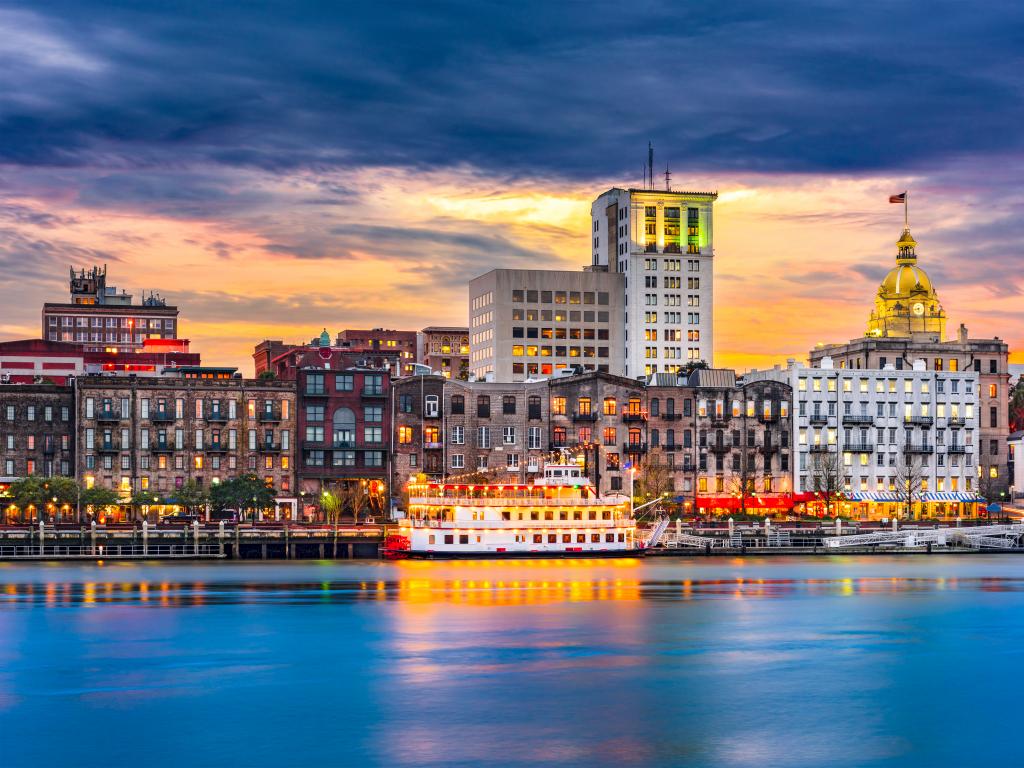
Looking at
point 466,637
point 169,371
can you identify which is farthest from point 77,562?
point 466,637

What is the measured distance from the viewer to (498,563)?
140 m

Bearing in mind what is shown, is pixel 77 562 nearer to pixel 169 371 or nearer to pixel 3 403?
pixel 3 403

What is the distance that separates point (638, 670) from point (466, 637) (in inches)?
541

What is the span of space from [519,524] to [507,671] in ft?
195

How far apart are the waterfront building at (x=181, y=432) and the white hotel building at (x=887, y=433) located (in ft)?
189

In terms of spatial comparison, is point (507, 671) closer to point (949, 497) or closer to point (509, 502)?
point (509, 502)

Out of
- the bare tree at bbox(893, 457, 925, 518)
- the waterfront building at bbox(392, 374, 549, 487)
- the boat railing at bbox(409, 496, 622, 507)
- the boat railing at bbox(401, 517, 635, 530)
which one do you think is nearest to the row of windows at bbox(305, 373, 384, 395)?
the waterfront building at bbox(392, 374, 549, 487)

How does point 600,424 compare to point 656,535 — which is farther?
point 600,424

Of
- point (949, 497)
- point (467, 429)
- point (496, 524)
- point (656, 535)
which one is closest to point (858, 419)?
point (949, 497)

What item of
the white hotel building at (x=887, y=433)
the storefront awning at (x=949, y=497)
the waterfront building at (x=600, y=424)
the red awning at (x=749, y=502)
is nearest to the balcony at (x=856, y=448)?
the white hotel building at (x=887, y=433)

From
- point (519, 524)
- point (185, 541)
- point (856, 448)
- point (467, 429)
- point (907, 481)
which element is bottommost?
point (185, 541)

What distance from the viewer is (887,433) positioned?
180250mm

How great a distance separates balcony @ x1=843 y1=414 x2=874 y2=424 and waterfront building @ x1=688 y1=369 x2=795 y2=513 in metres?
6.90

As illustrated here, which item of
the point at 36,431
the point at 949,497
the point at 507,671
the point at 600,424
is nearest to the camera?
the point at 507,671
